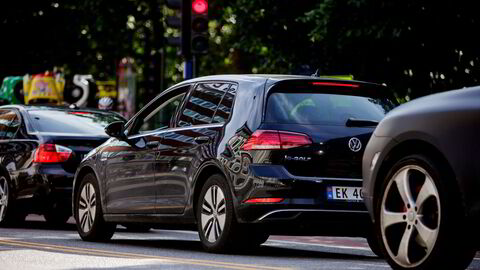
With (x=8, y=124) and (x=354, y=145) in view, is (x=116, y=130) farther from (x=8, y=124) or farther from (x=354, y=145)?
(x=8, y=124)

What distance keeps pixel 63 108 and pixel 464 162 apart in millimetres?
9634

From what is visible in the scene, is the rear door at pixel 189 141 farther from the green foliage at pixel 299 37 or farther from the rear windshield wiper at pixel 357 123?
the green foliage at pixel 299 37

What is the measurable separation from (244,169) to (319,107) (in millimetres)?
865

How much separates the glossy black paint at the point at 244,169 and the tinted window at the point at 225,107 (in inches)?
0.6

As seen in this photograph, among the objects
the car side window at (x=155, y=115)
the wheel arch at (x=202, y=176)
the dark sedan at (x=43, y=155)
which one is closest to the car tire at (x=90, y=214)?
the car side window at (x=155, y=115)

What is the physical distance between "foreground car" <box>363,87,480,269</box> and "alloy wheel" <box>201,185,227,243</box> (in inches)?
98.8

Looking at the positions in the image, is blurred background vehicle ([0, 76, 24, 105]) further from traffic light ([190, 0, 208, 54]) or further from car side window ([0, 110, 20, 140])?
car side window ([0, 110, 20, 140])

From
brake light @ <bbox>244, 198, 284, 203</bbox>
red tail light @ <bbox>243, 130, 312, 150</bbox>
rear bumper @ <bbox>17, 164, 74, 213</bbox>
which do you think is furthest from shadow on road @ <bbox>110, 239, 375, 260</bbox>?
rear bumper @ <bbox>17, 164, 74, 213</bbox>

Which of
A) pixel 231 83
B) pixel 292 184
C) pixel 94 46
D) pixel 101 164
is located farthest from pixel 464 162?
pixel 94 46

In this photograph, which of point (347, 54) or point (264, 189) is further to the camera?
point (347, 54)

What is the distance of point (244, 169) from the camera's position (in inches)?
400

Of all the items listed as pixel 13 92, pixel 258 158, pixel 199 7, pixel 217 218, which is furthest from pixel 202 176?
pixel 13 92

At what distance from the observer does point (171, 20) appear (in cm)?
1894

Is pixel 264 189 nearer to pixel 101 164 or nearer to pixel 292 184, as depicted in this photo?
pixel 292 184
